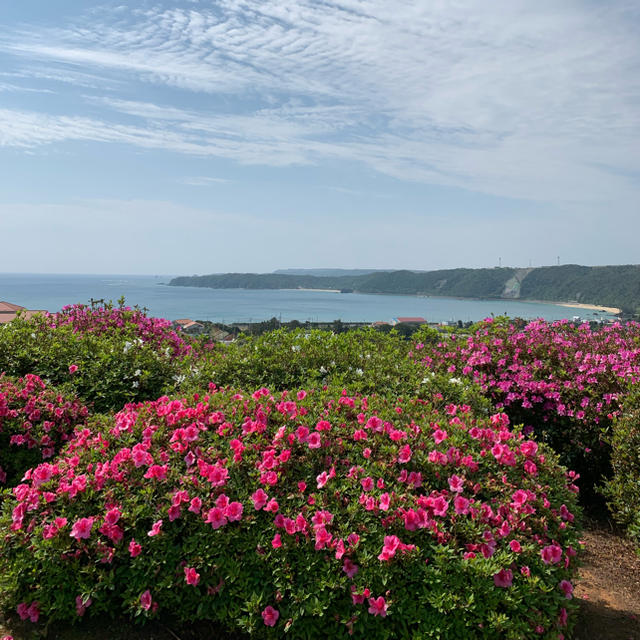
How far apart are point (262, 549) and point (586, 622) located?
204 centimetres

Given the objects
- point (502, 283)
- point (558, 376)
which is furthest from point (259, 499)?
point (502, 283)

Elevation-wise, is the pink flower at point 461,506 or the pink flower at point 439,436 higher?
the pink flower at point 439,436

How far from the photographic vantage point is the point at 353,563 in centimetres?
235

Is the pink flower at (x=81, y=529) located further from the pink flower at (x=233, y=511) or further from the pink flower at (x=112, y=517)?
the pink flower at (x=233, y=511)

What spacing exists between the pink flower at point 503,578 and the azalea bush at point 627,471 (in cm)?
212

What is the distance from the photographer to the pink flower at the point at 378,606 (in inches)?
87.6

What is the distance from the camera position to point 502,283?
12394 cm

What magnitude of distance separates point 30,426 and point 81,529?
1.80 meters

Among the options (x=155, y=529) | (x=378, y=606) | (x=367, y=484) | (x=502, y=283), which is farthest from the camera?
(x=502, y=283)

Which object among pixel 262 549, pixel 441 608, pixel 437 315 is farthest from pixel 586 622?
pixel 437 315

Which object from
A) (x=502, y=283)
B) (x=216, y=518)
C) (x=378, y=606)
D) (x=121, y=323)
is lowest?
(x=378, y=606)

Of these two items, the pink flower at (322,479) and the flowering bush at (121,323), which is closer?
the pink flower at (322,479)

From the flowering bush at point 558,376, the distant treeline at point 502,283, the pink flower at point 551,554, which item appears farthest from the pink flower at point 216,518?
the distant treeline at point 502,283

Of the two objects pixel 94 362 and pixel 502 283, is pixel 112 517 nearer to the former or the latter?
pixel 94 362
